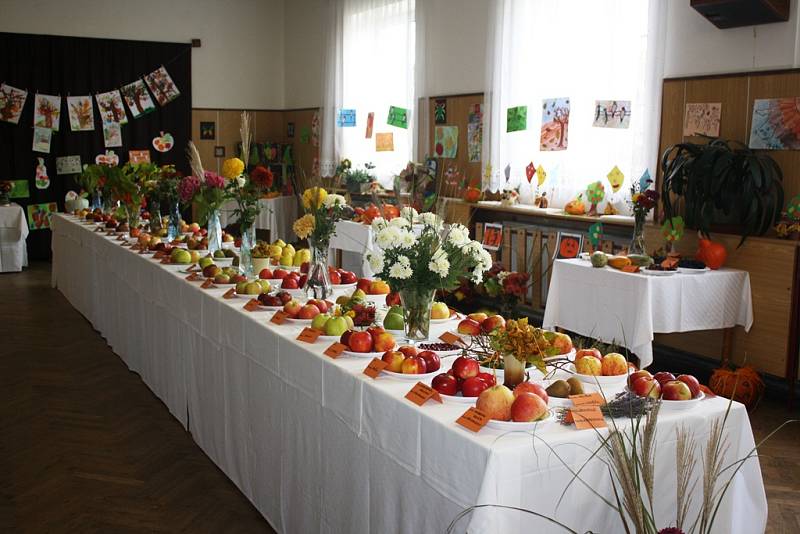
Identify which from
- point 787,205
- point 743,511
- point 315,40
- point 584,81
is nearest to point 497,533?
point 743,511

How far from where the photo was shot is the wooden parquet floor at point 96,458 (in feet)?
11.0

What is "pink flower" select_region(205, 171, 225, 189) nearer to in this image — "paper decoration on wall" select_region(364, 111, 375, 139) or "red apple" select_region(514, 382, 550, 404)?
"red apple" select_region(514, 382, 550, 404)

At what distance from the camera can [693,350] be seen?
5.64m

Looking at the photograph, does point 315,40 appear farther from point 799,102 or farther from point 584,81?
point 799,102

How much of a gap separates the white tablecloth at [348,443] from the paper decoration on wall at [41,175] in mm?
6892

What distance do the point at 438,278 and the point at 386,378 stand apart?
17.4 inches

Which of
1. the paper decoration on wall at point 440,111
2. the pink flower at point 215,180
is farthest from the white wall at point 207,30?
the pink flower at point 215,180

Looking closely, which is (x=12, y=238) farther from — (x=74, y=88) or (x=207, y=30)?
(x=207, y=30)

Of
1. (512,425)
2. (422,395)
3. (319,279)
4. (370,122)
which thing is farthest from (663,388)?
(370,122)

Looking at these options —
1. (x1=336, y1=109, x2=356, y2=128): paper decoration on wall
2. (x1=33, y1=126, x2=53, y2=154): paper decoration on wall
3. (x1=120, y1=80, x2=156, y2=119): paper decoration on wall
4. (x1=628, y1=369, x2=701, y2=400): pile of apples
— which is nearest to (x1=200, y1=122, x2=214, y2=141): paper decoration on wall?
(x1=120, y1=80, x2=156, y2=119): paper decoration on wall

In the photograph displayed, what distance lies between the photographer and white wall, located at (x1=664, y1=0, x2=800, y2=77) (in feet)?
16.6

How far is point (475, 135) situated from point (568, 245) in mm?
2030

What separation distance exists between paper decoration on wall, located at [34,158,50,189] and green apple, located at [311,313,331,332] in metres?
8.84

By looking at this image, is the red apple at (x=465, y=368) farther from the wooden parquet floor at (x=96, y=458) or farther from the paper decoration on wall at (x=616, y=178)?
the paper decoration on wall at (x=616, y=178)
